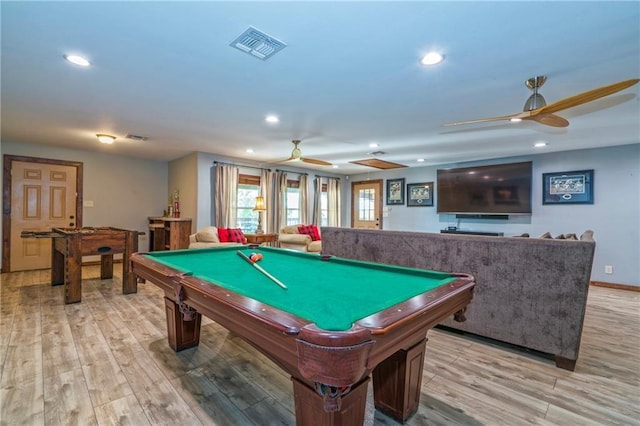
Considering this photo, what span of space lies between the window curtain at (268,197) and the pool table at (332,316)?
15.3 feet

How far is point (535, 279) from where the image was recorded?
2.37m

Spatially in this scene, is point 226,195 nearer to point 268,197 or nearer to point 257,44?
point 268,197

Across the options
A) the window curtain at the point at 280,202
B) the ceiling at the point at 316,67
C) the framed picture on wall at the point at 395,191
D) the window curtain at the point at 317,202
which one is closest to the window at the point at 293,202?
the window curtain at the point at 280,202

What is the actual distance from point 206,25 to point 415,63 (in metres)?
1.47

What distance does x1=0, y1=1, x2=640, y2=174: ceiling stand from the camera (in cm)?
170

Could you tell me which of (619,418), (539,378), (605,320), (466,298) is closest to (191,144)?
(466,298)

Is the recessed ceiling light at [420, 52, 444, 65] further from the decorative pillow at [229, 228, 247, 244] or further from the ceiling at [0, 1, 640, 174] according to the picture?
the decorative pillow at [229, 228, 247, 244]

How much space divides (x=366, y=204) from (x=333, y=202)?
95cm

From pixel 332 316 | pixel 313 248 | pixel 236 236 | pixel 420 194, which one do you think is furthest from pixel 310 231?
pixel 332 316

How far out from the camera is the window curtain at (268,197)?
6.88 metres

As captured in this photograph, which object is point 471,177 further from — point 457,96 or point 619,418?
point 619,418

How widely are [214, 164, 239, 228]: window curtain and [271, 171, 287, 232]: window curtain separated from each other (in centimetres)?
103

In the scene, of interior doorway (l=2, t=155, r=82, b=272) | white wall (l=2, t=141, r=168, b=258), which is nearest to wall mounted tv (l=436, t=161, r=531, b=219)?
white wall (l=2, t=141, r=168, b=258)

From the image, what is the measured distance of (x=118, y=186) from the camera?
249 inches
